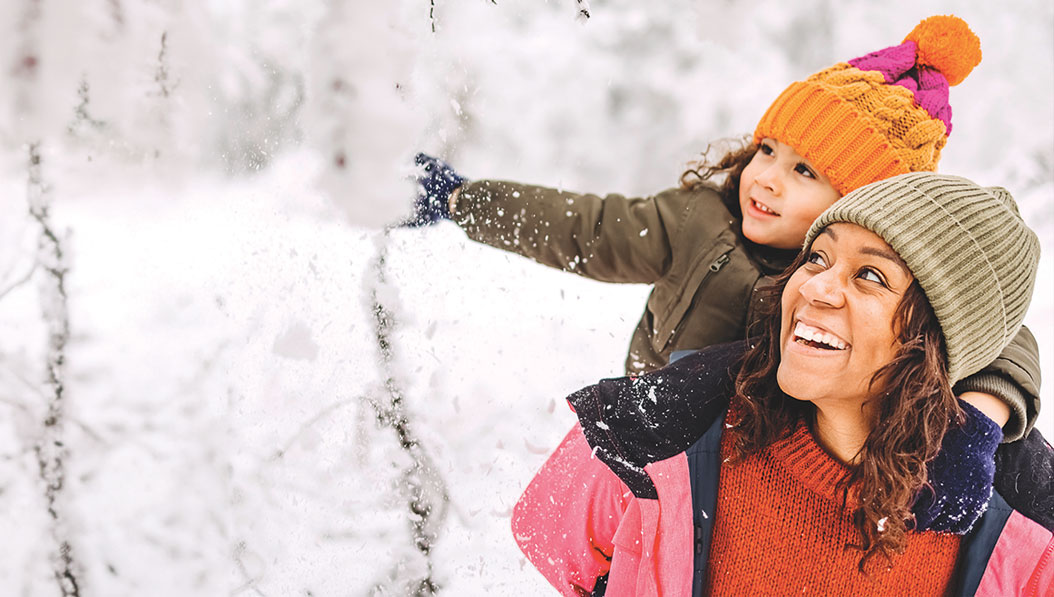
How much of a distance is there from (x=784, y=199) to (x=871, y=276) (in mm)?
404

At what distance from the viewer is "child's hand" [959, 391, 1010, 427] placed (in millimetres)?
1038

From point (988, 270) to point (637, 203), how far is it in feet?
2.12

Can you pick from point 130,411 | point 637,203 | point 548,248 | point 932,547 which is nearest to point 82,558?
point 130,411

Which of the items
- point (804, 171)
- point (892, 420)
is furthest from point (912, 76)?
point (892, 420)

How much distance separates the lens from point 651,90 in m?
2.83

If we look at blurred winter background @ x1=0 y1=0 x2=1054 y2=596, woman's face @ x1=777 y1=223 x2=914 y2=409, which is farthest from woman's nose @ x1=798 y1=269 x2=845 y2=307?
blurred winter background @ x1=0 y1=0 x2=1054 y2=596

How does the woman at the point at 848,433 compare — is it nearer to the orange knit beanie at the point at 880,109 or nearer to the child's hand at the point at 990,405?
the child's hand at the point at 990,405

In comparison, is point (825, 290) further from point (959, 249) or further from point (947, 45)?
point (947, 45)

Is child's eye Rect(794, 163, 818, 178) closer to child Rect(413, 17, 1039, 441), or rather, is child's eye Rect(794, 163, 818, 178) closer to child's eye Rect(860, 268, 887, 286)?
child Rect(413, 17, 1039, 441)

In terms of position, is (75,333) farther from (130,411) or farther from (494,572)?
(494,572)

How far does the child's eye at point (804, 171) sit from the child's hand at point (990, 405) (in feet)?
1.40

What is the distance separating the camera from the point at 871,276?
0.92m

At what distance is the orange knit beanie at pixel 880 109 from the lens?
1234 mm

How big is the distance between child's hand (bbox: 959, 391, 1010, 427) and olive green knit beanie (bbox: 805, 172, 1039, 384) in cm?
12
